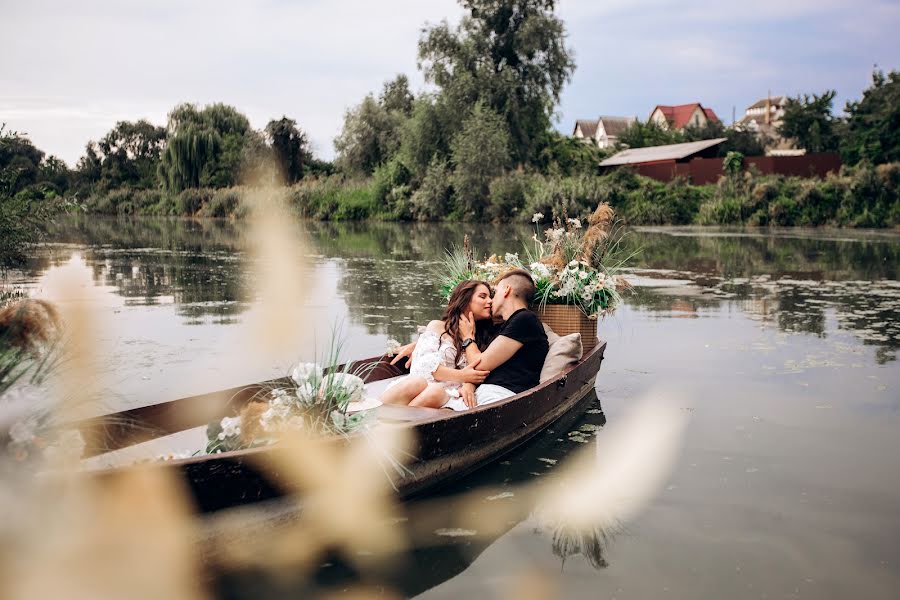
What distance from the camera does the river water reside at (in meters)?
4.36

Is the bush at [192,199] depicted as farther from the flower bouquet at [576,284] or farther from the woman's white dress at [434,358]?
the woman's white dress at [434,358]

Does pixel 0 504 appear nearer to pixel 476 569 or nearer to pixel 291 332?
pixel 476 569

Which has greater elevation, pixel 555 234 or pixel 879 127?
pixel 879 127

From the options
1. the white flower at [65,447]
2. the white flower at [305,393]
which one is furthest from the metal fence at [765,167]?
the white flower at [65,447]

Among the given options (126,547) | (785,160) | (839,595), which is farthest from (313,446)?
(785,160)

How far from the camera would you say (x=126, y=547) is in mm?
3760

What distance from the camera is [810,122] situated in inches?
2151

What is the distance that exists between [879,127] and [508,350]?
1601 inches

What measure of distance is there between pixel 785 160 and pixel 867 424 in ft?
124

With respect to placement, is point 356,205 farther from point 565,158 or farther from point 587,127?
point 587,127

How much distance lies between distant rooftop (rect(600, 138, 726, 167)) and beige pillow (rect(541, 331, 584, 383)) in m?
44.4

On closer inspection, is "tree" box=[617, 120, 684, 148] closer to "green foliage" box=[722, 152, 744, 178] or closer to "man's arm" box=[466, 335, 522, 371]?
"green foliage" box=[722, 152, 744, 178]

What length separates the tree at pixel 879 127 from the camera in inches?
1555

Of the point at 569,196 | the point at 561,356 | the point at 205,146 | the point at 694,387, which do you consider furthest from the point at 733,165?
the point at 561,356
